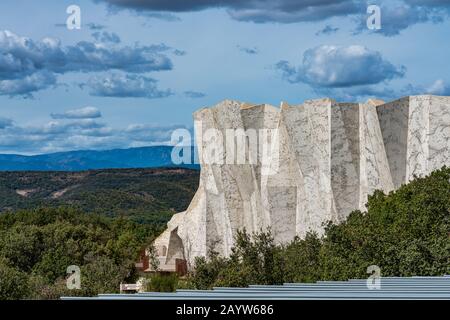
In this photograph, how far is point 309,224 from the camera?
35219mm

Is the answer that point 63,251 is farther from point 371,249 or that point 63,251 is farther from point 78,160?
point 78,160

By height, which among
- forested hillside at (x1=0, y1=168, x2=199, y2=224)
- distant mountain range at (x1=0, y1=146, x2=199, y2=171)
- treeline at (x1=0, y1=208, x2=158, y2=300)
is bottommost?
treeline at (x1=0, y1=208, x2=158, y2=300)

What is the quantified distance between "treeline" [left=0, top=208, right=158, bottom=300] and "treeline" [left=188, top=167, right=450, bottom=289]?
6.22 m

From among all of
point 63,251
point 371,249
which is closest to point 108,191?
point 63,251

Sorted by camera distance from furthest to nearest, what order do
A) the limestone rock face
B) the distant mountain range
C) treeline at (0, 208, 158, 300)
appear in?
the distant mountain range → treeline at (0, 208, 158, 300) → the limestone rock face

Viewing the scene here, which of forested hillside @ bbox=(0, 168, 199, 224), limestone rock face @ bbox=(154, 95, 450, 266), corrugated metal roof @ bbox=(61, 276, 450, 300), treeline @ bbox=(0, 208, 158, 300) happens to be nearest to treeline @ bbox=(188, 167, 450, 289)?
limestone rock face @ bbox=(154, 95, 450, 266)

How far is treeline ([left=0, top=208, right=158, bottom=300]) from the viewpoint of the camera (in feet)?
110

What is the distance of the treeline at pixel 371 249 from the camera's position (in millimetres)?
20672

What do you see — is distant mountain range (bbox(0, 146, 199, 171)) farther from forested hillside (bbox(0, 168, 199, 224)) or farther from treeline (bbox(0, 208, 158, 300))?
treeline (bbox(0, 208, 158, 300))

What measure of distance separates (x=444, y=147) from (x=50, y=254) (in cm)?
1841

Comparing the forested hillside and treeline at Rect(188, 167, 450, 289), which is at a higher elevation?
the forested hillside

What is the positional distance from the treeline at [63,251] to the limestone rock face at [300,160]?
169 inches

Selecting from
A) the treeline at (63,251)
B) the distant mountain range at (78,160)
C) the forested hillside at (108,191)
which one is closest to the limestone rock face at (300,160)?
the treeline at (63,251)

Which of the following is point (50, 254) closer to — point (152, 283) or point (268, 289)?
point (152, 283)
